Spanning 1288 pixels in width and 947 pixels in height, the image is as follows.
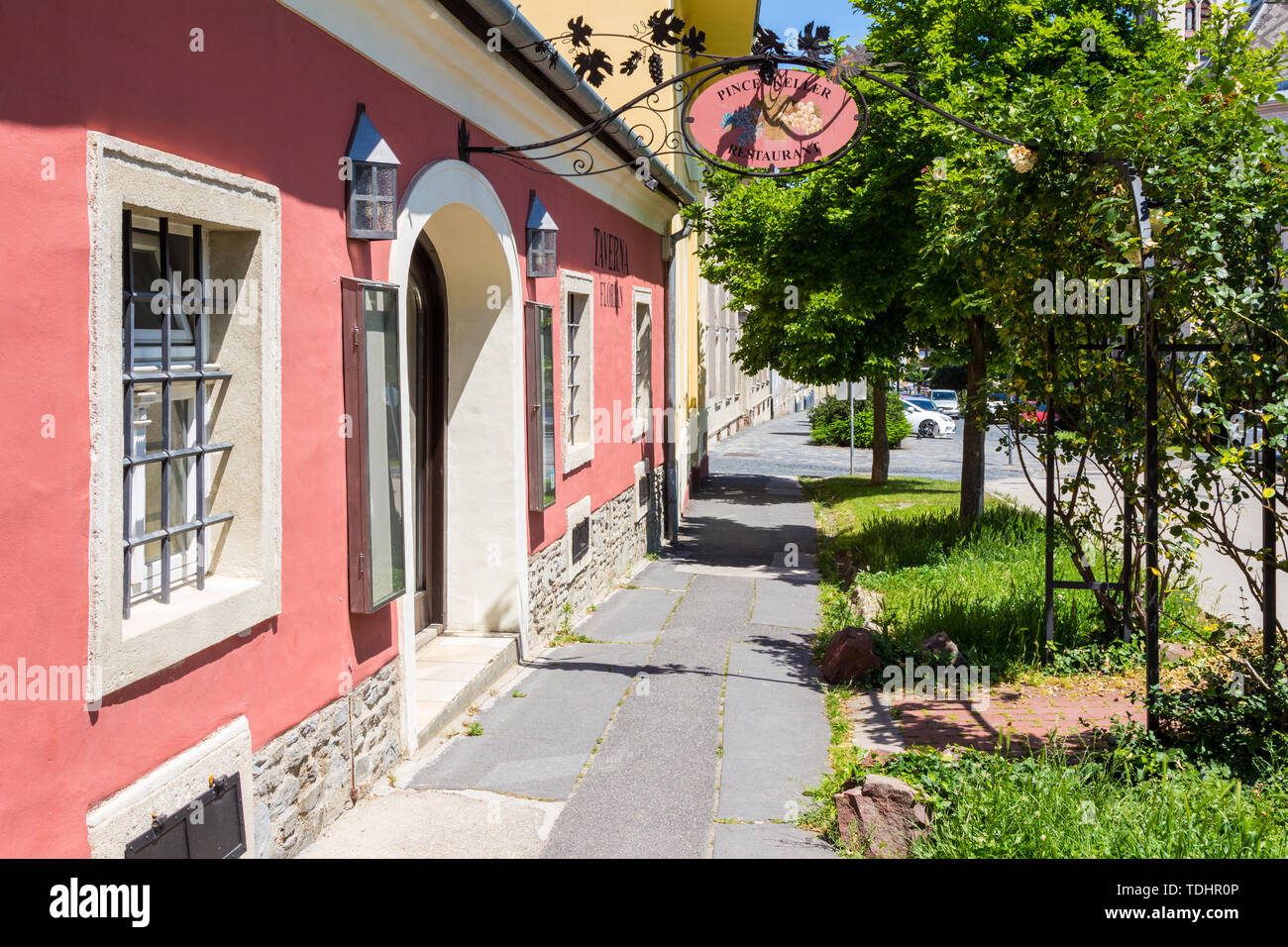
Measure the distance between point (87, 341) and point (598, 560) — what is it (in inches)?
299

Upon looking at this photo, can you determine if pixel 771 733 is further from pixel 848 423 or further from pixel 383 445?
pixel 848 423

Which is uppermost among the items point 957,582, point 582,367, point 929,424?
point 582,367

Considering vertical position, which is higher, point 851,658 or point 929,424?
point 929,424

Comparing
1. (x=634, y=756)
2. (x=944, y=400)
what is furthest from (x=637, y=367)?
(x=944, y=400)

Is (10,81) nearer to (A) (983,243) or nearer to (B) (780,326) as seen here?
(A) (983,243)

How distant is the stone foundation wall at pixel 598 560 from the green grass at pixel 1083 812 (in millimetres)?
3799

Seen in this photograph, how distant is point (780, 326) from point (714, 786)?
41.4ft

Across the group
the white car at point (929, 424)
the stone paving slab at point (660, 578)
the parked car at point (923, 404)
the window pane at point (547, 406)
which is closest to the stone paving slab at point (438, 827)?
the window pane at point (547, 406)

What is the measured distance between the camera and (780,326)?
56.6 feet

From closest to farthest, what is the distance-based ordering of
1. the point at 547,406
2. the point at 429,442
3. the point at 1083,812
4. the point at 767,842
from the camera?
1. the point at 1083,812
2. the point at 767,842
3. the point at 429,442
4. the point at 547,406

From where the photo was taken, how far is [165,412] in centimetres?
376

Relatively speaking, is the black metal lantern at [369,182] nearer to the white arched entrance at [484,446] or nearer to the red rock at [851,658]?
the white arched entrance at [484,446]

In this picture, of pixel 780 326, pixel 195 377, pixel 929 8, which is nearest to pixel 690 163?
pixel 780 326

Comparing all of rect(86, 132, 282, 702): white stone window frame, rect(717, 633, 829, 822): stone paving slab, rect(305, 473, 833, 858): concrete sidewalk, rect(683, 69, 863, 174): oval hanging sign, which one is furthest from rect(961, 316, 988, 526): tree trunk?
rect(86, 132, 282, 702): white stone window frame
